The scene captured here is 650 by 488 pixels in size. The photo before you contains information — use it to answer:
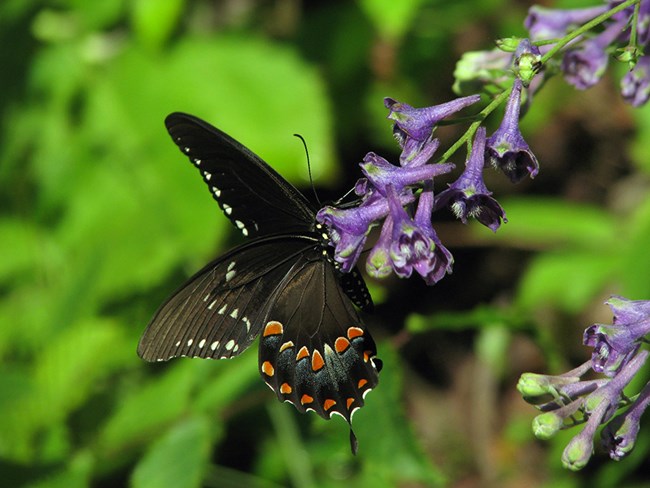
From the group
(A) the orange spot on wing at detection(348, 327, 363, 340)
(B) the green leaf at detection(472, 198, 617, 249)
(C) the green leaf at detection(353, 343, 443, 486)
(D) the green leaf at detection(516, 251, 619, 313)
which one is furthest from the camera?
(B) the green leaf at detection(472, 198, 617, 249)

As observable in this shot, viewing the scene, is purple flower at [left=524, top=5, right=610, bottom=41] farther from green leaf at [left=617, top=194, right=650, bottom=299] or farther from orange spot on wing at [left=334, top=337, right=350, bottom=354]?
green leaf at [left=617, top=194, right=650, bottom=299]

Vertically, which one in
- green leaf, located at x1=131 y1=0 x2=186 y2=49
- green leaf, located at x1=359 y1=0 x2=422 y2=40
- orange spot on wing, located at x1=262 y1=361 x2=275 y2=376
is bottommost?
orange spot on wing, located at x1=262 y1=361 x2=275 y2=376

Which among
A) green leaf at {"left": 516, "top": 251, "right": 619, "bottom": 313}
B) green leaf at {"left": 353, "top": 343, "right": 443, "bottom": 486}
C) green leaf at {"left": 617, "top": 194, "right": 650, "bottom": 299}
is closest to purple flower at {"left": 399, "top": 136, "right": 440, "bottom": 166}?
green leaf at {"left": 353, "top": 343, "right": 443, "bottom": 486}

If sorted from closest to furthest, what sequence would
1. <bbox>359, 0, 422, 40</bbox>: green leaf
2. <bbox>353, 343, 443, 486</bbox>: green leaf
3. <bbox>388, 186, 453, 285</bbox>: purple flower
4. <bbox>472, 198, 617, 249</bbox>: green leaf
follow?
<bbox>388, 186, 453, 285</bbox>: purple flower
<bbox>353, 343, 443, 486</bbox>: green leaf
<bbox>359, 0, 422, 40</bbox>: green leaf
<bbox>472, 198, 617, 249</bbox>: green leaf

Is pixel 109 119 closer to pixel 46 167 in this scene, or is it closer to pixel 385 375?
pixel 46 167

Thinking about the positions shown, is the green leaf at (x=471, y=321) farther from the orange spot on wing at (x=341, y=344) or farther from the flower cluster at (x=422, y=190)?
the flower cluster at (x=422, y=190)

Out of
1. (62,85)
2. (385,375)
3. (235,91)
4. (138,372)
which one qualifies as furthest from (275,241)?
(62,85)

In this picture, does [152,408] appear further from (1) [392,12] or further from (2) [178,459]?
(1) [392,12]
